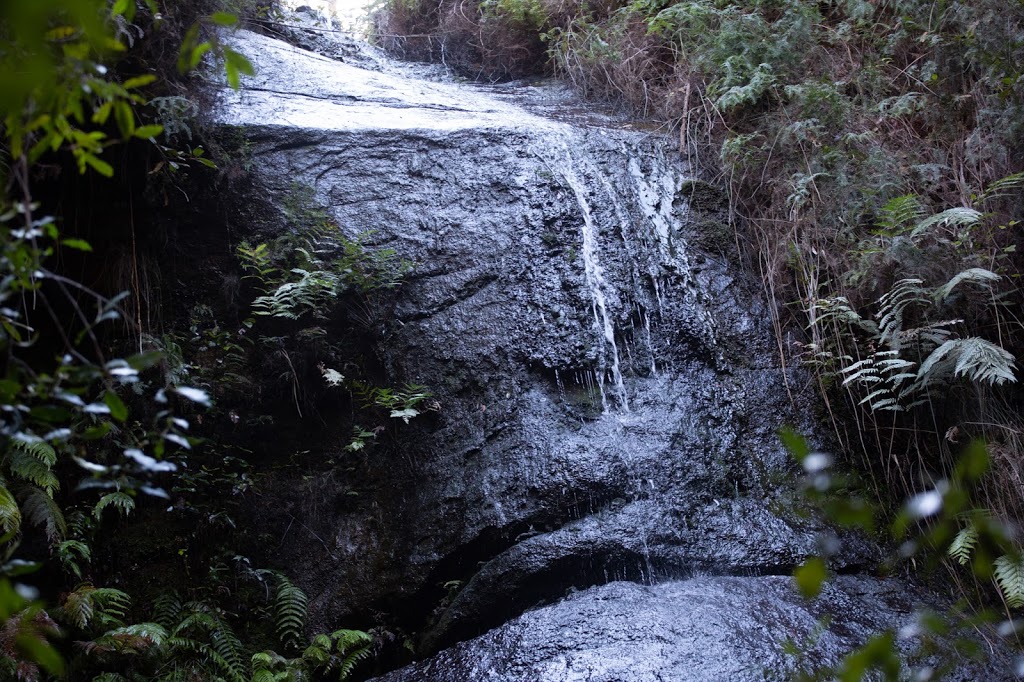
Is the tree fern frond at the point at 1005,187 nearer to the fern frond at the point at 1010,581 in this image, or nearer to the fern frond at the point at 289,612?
the fern frond at the point at 1010,581

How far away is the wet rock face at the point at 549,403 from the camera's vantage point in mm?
3867

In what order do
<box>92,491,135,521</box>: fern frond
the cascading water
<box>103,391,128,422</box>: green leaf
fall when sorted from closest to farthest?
<box>103,391,128,422</box>: green leaf
<box>92,491,135,521</box>: fern frond
the cascading water

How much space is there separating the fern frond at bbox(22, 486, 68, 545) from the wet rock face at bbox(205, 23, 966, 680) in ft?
4.03

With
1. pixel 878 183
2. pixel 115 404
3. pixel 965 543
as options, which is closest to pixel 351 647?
pixel 115 404

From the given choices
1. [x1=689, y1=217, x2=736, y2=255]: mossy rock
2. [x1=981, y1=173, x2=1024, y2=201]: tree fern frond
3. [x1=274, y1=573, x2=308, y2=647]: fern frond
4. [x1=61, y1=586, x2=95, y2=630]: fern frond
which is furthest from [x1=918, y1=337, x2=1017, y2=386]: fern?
[x1=61, y1=586, x2=95, y2=630]: fern frond

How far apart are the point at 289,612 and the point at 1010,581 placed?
3.86 meters

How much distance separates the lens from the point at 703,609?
3648 millimetres

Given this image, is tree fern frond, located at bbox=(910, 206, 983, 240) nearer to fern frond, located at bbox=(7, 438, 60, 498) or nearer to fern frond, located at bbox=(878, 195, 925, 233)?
fern frond, located at bbox=(878, 195, 925, 233)

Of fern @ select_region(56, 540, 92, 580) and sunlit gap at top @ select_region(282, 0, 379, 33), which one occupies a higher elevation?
sunlit gap at top @ select_region(282, 0, 379, 33)

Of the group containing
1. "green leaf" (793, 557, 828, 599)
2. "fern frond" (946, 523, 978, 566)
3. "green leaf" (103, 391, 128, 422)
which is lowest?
"fern frond" (946, 523, 978, 566)

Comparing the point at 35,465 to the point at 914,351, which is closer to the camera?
the point at 35,465

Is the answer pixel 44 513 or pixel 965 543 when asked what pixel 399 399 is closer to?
pixel 44 513

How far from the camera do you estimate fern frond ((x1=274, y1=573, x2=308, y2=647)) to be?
396 centimetres

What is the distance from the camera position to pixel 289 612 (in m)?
4.04
